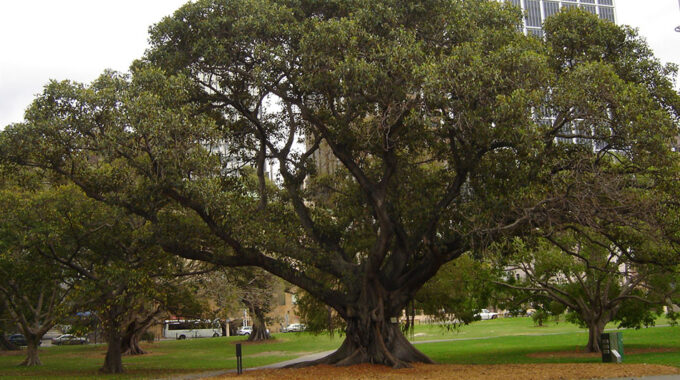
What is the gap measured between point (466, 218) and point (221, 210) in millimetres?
6628

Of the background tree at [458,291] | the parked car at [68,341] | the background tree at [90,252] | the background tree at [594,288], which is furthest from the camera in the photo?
the parked car at [68,341]

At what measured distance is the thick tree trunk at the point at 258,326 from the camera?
45844mm

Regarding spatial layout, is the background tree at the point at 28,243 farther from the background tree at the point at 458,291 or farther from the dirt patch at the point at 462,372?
the background tree at the point at 458,291

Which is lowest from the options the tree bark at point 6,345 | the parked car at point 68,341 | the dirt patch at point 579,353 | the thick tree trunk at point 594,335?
the parked car at point 68,341

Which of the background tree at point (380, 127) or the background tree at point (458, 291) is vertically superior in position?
the background tree at point (380, 127)

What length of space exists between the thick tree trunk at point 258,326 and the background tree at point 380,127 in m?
27.1

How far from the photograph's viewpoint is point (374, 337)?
1862 centimetres

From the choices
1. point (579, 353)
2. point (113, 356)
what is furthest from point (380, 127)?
point (579, 353)

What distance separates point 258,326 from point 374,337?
3389cm

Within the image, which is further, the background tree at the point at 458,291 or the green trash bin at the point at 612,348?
the background tree at the point at 458,291

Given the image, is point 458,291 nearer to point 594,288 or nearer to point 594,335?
point 594,335

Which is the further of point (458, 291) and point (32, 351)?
point (32, 351)

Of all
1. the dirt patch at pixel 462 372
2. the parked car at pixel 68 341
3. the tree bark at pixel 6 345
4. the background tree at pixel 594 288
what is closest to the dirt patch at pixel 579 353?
the background tree at pixel 594 288

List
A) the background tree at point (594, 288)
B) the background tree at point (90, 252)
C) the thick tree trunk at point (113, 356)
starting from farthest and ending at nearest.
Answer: the background tree at point (594, 288), the thick tree trunk at point (113, 356), the background tree at point (90, 252)
